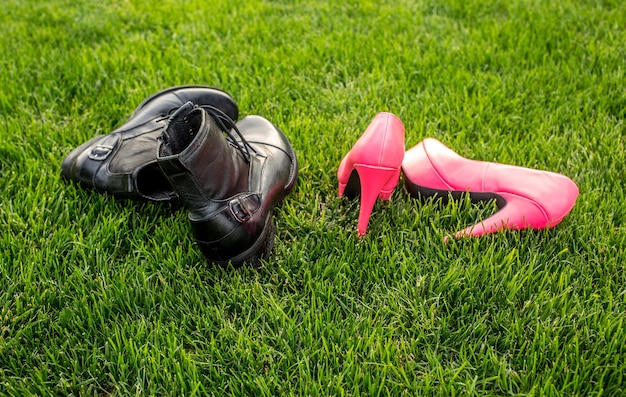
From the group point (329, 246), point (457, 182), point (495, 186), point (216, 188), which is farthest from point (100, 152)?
point (495, 186)

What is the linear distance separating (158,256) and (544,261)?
1253 mm

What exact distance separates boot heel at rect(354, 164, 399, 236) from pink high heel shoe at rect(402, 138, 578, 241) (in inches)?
7.4

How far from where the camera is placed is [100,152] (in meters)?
2.05

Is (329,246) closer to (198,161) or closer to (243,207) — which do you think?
(243,207)

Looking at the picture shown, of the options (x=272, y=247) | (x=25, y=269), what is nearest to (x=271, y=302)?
(x=272, y=247)

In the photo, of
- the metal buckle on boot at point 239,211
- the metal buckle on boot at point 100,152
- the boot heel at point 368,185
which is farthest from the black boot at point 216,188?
the metal buckle on boot at point 100,152

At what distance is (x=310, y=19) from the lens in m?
3.27

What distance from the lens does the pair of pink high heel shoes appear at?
1815mm

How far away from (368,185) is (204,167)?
22.3 inches

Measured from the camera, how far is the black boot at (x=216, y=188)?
1591 millimetres

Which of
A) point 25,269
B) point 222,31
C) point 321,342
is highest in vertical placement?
point 222,31

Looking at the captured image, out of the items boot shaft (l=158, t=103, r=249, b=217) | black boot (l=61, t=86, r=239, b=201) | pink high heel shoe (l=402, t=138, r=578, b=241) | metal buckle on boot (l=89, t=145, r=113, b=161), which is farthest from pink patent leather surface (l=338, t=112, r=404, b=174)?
metal buckle on boot (l=89, t=145, r=113, b=161)

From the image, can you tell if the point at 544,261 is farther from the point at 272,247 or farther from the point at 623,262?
the point at 272,247

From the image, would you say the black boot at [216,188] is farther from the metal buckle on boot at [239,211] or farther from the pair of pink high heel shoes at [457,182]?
the pair of pink high heel shoes at [457,182]
